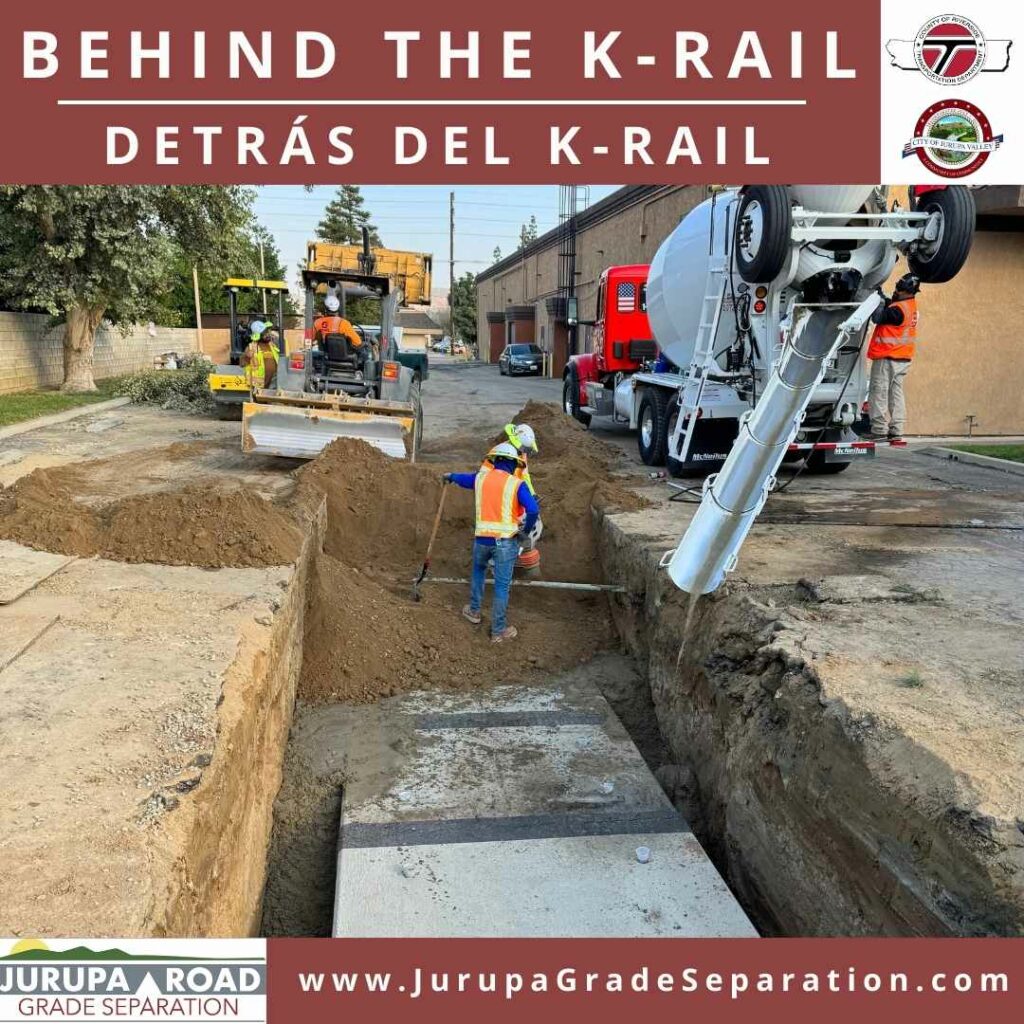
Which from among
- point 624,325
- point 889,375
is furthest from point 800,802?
point 624,325

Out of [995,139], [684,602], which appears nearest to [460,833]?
[684,602]

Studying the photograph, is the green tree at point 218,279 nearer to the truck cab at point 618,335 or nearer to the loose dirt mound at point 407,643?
the truck cab at point 618,335

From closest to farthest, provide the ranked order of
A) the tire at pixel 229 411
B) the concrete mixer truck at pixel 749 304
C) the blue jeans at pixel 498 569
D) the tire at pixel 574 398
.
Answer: the concrete mixer truck at pixel 749 304, the blue jeans at pixel 498 569, the tire at pixel 229 411, the tire at pixel 574 398

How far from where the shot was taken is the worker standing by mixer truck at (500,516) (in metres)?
6.98

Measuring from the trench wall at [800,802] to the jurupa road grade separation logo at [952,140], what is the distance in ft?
11.9

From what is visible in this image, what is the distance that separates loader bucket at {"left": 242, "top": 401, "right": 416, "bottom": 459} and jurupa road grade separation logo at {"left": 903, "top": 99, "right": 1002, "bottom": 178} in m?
6.07

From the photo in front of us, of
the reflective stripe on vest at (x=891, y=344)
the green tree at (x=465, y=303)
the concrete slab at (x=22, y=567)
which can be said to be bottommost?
the concrete slab at (x=22, y=567)

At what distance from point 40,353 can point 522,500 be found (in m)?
19.3

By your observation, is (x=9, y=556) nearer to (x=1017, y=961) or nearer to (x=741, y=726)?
(x=741, y=726)

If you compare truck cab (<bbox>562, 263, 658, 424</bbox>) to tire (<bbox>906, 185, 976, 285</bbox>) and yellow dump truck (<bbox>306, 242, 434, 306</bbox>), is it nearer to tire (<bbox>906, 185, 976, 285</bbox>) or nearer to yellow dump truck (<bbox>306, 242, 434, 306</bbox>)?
yellow dump truck (<bbox>306, 242, 434, 306</bbox>)

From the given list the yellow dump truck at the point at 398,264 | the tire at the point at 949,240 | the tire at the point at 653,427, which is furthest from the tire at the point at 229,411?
the tire at the point at 949,240

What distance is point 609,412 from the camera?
48.1ft

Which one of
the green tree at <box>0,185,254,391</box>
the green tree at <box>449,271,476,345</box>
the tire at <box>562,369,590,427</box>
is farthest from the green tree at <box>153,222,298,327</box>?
the green tree at <box>449,271,476,345</box>

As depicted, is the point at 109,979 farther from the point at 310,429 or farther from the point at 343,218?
the point at 343,218
